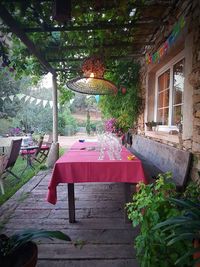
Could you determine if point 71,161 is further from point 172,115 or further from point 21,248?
point 172,115

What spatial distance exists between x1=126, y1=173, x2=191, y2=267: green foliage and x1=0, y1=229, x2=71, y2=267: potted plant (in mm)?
548

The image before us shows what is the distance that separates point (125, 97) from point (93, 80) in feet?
6.28

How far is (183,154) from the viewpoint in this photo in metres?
2.44

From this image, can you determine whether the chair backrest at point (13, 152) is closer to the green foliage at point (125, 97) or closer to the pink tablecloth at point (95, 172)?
the pink tablecloth at point (95, 172)

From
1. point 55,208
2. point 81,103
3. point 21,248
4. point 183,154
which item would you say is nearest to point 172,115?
point 183,154

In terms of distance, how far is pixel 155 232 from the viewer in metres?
1.43

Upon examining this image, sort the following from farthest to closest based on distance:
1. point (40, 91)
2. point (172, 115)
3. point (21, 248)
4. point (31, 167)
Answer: point (40, 91)
point (31, 167)
point (172, 115)
point (21, 248)

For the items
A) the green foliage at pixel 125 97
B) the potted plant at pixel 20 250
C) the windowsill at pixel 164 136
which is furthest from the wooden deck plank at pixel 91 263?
the green foliage at pixel 125 97

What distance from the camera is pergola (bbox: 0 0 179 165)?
8.00 feet

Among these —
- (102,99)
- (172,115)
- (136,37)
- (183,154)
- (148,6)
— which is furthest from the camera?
(102,99)

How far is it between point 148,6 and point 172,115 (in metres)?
1.50

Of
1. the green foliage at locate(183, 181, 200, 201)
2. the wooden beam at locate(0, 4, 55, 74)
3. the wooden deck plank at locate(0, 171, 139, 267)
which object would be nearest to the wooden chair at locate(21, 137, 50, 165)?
the wooden deck plank at locate(0, 171, 139, 267)

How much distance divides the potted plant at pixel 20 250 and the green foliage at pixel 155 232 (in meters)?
0.55

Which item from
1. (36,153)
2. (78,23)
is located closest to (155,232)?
(78,23)
